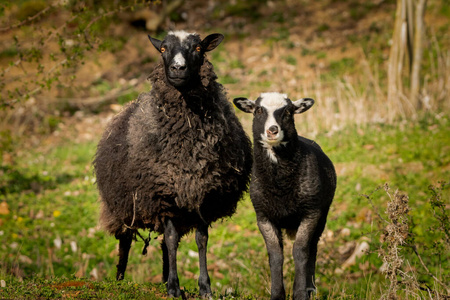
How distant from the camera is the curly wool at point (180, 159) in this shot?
Answer: 573 centimetres

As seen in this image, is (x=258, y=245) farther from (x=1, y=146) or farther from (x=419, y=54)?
(x=419, y=54)

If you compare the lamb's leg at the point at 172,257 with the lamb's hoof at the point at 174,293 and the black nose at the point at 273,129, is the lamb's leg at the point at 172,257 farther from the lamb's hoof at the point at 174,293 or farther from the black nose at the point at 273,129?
the black nose at the point at 273,129

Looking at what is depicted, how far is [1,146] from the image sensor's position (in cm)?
1160

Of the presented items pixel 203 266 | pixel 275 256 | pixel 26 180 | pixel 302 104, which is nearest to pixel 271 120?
pixel 302 104

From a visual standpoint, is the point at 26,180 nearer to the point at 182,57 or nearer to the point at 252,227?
the point at 252,227

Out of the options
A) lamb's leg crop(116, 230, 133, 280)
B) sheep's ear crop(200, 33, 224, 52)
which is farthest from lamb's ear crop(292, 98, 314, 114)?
lamb's leg crop(116, 230, 133, 280)

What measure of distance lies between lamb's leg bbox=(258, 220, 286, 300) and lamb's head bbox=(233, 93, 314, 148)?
0.87 m

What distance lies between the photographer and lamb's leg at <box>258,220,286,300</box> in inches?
203

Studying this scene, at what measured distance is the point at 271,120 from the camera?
16.9 ft

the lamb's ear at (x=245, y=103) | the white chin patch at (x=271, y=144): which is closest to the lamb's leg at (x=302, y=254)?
the white chin patch at (x=271, y=144)

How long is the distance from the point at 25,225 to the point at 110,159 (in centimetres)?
488

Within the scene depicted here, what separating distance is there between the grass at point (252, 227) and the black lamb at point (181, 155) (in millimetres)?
1349

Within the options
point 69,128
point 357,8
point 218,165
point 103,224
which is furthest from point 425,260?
point 357,8

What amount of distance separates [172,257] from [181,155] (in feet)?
3.76
